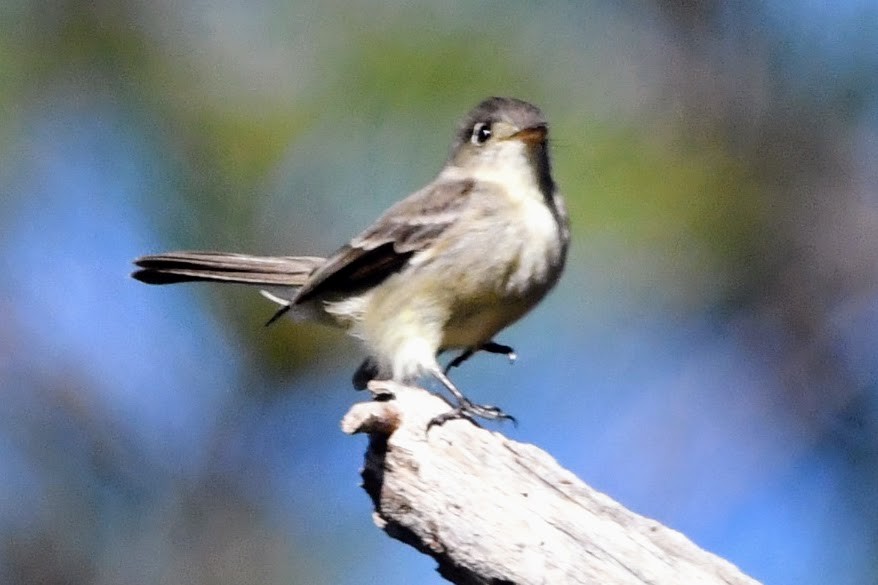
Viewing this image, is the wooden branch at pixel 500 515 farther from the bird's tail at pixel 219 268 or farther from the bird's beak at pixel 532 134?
the bird's beak at pixel 532 134

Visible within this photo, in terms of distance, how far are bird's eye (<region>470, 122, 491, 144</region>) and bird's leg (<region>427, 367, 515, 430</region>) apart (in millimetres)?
769

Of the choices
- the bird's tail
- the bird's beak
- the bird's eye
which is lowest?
the bird's tail

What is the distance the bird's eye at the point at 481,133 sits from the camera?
4.09m

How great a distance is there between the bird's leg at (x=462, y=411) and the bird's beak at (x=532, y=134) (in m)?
0.66

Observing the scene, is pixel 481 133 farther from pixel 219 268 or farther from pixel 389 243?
pixel 219 268

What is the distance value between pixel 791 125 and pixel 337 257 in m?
1.22

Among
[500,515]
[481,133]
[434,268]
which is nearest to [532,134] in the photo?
[481,133]

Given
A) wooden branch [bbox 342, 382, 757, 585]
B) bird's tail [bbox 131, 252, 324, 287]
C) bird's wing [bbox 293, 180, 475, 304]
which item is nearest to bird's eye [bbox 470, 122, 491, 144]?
bird's wing [bbox 293, 180, 475, 304]

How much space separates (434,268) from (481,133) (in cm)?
51

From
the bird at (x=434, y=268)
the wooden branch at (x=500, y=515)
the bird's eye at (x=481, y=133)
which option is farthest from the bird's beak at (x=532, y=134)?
the wooden branch at (x=500, y=515)

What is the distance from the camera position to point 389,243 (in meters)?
3.90

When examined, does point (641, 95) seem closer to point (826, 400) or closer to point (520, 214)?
point (520, 214)

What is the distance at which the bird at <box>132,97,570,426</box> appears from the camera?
373cm

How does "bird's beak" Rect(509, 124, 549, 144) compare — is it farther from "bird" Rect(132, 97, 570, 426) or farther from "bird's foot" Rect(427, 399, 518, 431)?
"bird's foot" Rect(427, 399, 518, 431)
